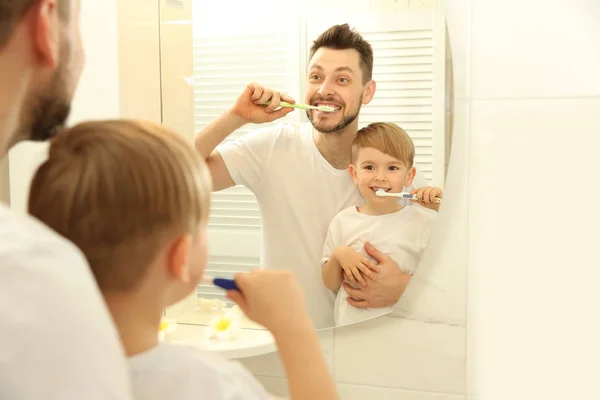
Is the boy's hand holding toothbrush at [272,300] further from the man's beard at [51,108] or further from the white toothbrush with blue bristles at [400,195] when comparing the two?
the white toothbrush with blue bristles at [400,195]

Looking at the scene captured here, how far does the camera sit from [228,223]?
121 cm

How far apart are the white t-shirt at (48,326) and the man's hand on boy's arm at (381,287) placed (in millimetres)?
796

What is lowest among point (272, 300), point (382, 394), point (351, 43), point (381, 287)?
point (382, 394)

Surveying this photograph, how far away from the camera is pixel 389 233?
3.81 feet

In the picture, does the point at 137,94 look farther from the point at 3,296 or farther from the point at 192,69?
the point at 3,296

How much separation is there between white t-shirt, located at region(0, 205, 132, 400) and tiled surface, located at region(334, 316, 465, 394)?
844mm

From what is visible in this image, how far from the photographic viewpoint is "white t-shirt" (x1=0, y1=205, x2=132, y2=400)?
1.23 feet

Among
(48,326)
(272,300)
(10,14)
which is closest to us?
(48,326)

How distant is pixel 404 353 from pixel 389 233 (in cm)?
23

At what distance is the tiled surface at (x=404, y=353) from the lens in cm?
119

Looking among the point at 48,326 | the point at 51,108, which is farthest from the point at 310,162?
the point at 48,326

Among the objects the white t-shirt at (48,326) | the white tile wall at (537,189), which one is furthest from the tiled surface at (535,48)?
the white t-shirt at (48,326)

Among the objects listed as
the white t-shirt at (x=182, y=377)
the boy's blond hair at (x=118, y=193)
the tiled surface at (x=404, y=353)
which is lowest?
the tiled surface at (x=404, y=353)

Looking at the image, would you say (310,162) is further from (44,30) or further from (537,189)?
(44,30)
